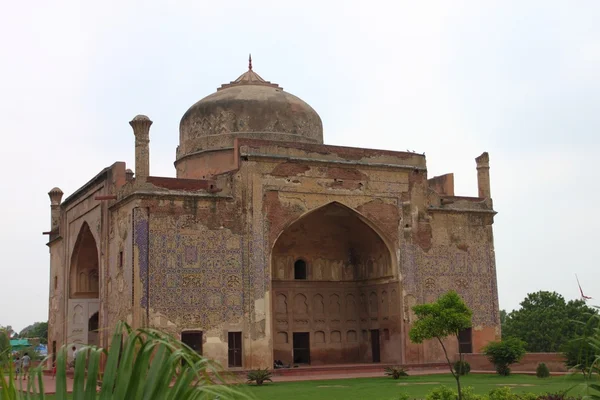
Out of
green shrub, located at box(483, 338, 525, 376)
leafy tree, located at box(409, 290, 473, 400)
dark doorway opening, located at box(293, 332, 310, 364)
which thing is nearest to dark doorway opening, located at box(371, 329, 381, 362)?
dark doorway opening, located at box(293, 332, 310, 364)

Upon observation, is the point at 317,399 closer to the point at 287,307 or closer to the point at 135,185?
the point at 135,185

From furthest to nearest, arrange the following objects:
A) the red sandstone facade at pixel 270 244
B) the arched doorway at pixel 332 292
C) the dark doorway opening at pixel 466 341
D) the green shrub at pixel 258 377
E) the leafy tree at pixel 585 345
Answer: the arched doorway at pixel 332 292 < the dark doorway opening at pixel 466 341 < the red sandstone facade at pixel 270 244 < the green shrub at pixel 258 377 < the leafy tree at pixel 585 345

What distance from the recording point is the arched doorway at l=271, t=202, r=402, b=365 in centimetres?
2286

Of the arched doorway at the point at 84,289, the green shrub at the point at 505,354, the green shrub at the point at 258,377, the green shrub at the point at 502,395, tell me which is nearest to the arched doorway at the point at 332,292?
the green shrub at the point at 505,354

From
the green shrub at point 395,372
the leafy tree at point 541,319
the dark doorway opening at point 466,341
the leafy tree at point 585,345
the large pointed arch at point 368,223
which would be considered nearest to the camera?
the leafy tree at point 585,345

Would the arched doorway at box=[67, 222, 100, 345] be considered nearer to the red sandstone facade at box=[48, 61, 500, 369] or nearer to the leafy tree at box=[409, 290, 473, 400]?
the red sandstone facade at box=[48, 61, 500, 369]

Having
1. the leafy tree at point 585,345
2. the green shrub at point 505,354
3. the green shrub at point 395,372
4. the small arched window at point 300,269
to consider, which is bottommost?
the green shrub at point 395,372

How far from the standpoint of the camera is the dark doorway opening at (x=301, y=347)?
2327 cm

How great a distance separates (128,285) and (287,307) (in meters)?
5.48

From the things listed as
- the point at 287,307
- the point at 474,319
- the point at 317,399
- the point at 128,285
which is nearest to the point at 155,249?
the point at 128,285

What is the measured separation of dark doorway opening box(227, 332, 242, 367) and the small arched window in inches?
170

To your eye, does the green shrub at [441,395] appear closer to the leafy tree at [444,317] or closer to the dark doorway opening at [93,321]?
the leafy tree at [444,317]

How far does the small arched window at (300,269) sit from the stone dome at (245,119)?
3.63 m

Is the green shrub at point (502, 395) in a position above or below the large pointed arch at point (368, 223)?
below
